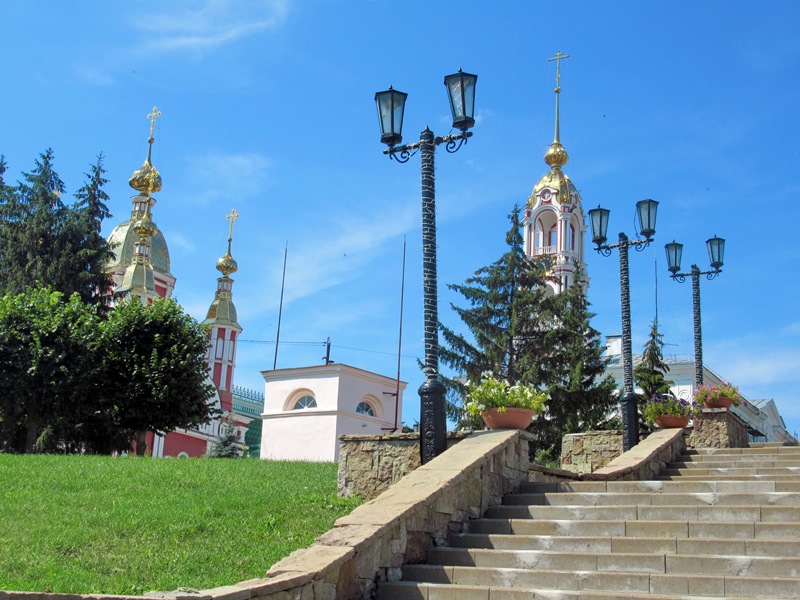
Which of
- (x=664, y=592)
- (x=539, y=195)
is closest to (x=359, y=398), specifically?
(x=664, y=592)

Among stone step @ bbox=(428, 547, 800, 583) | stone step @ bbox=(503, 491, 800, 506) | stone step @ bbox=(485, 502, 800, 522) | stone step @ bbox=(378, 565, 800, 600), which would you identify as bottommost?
stone step @ bbox=(378, 565, 800, 600)

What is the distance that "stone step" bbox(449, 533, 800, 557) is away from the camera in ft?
24.0

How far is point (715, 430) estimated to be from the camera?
54.7ft

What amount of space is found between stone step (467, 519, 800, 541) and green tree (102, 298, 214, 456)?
16.4m

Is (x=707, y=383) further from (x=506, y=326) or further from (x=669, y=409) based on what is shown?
(x=669, y=409)

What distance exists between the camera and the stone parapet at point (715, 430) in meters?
16.6

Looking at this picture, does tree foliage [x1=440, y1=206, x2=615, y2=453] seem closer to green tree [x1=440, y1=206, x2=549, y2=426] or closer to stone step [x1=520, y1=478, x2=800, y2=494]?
green tree [x1=440, y1=206, x2=549, y2=426]

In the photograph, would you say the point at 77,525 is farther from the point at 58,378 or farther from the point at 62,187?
the point at 62,187

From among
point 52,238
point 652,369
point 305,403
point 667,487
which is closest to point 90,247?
point 52,238

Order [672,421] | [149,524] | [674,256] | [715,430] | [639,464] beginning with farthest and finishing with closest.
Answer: [674,256], [715,430], [672,421], [639,464], [149,524]

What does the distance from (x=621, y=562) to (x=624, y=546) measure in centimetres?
36

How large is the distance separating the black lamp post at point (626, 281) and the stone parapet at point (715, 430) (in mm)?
1741

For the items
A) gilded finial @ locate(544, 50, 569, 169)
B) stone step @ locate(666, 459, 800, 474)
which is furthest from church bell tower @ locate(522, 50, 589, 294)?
stone step @ locate(666, 459, 800, 474)

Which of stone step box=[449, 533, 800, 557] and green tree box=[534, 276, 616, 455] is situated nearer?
stone step box=[449, 533, 800, 557]
